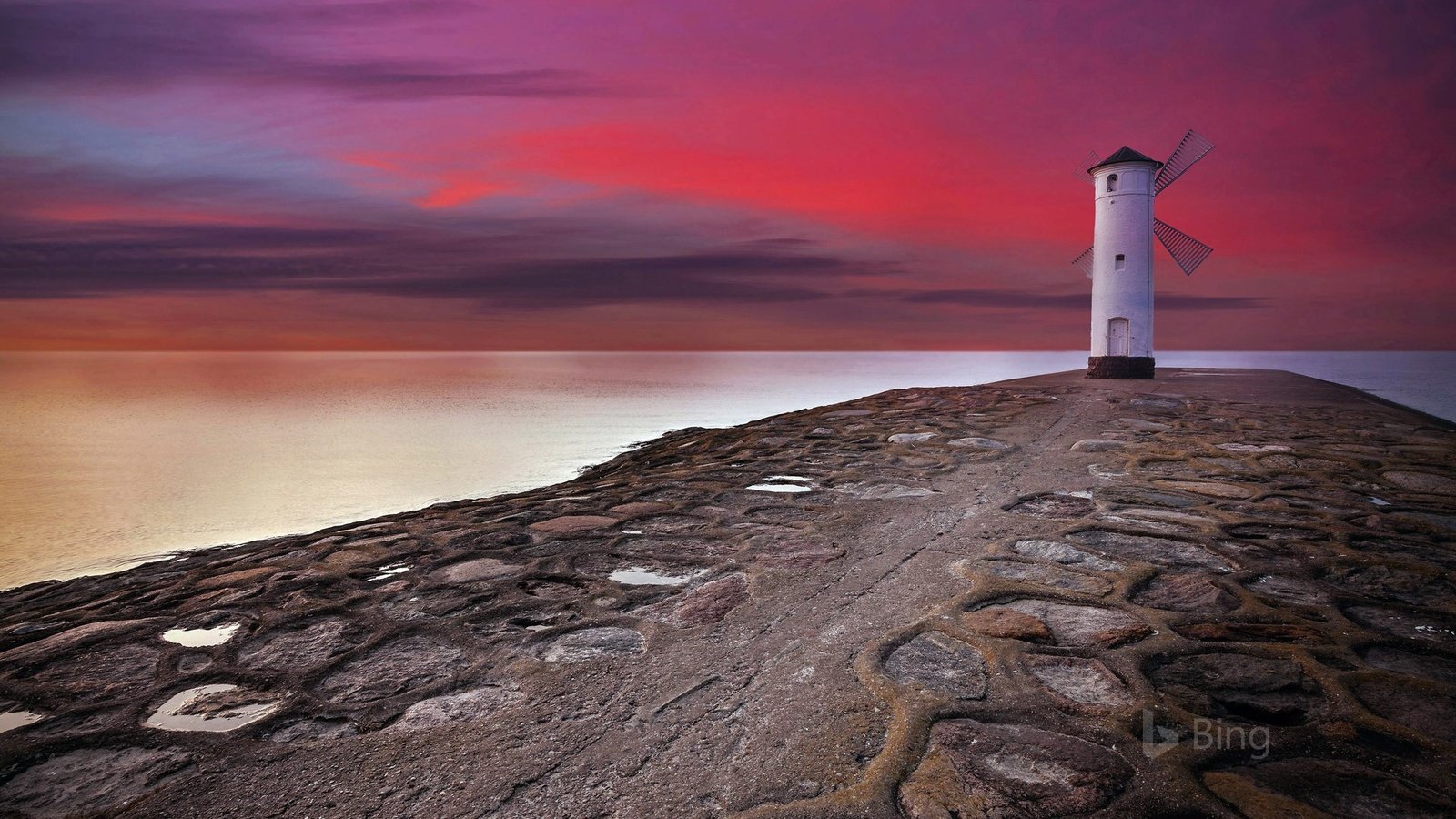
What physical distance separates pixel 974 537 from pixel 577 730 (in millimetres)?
3102

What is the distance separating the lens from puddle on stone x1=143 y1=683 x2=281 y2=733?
279 centimetres

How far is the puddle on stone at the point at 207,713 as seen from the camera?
2.79m

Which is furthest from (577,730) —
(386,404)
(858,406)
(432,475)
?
(386,404)

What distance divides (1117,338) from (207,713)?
1944 cm

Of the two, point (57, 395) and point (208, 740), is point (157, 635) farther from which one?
point (57, 395)

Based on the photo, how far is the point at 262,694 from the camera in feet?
9.92

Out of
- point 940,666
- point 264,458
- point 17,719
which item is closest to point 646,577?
point 940,666

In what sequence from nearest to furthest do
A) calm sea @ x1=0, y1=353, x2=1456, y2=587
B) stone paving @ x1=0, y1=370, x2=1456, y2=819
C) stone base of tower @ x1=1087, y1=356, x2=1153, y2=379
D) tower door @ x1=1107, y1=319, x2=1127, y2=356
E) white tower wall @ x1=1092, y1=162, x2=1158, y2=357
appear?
stone paving @ x1=0, y1=370, x2=1456, y2=819, calm sea @ x1=0, y1=353, x2=1456, y2=587, white tower wall @ x1=1092, y1=162, x2=1158, y2=357, stone base of tower @ x1=1087, y1=356, x2=1153, y2=379, tower door @ x1=1107, y1=319, x2=1127, y2=356

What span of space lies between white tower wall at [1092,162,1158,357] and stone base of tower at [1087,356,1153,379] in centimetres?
14

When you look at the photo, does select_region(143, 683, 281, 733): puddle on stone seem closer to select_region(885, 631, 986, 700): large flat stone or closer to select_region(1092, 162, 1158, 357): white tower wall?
select_region(885, 631, 986, 700): large flat stone

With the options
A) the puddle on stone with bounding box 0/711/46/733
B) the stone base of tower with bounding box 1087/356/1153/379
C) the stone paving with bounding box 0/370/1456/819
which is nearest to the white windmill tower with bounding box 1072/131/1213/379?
the stone base of tower with bounding box 1087/356/1153/379

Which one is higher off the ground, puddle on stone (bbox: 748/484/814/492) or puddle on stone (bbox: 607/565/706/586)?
puddle on stone (bbox: 748/484/814/492)

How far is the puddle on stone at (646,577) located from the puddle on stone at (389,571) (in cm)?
136

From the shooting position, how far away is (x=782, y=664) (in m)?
3.12
